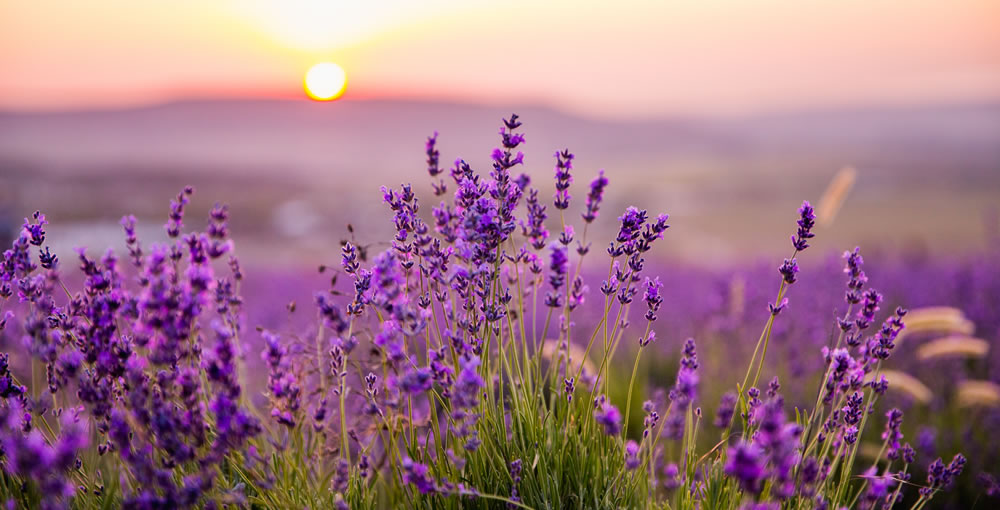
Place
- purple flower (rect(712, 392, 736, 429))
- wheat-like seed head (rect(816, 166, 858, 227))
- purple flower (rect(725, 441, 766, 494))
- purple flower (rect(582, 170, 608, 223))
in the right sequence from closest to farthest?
purple flower (rect(725, 441, 766, 494)) → purple flower (rect(582, 170, 608, 223)) → purple flower (rect(712, 392, 736, 429)) → wheat-like seed head (rect(816, 166, 858, 227))

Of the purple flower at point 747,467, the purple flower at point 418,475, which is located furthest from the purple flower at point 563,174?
the purple flower at point 747,467

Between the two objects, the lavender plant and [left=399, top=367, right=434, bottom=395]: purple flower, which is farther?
the lavender plant

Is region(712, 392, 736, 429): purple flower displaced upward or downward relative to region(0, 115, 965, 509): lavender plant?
downward

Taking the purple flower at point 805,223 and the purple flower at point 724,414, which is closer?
the purple flower at point 805,223

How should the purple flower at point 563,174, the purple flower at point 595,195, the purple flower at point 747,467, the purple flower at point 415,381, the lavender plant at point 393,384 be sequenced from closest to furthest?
the purple flower at point 747,467 < the purple flower at point 415,381 < the lavender plant at point 393,384 < the purple flower at point 595,195 < the purple flower at point 563,174

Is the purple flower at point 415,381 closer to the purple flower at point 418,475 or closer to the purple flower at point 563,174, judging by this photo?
the purple flower at point 418,475

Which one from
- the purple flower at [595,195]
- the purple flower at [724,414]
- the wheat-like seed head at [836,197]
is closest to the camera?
the purple flower at [595,195]

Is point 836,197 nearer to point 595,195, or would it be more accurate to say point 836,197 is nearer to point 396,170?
point 595,195

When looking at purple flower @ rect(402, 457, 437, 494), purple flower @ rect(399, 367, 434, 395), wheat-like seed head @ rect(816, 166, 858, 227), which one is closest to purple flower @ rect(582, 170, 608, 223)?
purple flower @ rect(399, 367, 434, 395)

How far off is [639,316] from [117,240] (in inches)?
792

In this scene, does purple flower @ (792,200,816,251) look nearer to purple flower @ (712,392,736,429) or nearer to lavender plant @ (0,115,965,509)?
lavender plant @ (0,115,965,509)

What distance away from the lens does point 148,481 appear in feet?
5.01

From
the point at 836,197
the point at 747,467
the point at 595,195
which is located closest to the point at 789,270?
the point at 595,195

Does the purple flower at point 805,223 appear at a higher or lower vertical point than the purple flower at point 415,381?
higher
